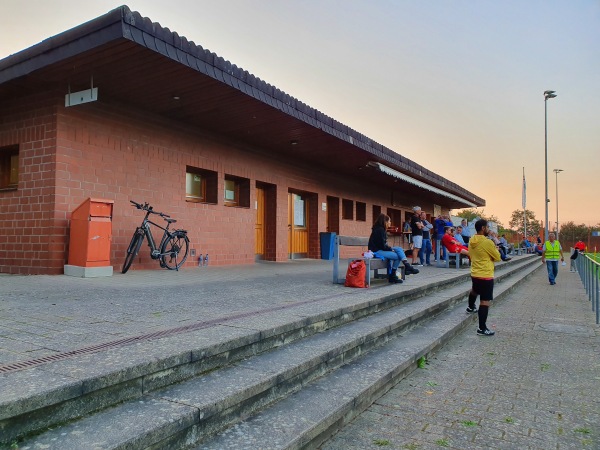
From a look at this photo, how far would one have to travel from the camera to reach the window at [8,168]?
28.3 feet

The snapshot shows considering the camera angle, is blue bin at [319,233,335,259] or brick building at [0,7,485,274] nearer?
brick building at [0,7,485,274]

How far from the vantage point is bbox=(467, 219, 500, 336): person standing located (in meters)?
6.11

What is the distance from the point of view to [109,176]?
8.46 m

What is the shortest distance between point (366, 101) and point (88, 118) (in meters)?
11.9

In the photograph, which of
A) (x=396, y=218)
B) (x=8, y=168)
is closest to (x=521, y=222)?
(x=396, y=218)

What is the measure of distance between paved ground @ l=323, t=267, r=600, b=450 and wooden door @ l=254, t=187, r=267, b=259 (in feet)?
26.3

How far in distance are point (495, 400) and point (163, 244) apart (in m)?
7.09

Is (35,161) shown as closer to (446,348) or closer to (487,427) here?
(446,348)

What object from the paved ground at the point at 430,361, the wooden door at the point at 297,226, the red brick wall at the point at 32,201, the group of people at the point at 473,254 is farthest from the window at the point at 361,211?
the red brick wall at the point at 32,201

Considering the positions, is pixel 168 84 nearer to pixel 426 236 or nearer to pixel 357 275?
pixel 357 275

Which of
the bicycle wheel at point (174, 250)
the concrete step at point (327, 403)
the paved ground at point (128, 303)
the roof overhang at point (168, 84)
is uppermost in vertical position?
the roof overhang at point (168, 84)

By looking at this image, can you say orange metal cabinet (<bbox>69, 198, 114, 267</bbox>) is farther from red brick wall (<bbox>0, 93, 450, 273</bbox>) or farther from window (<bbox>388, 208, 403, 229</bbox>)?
window (<bbox>388, 208, 403, 229</bbox>)

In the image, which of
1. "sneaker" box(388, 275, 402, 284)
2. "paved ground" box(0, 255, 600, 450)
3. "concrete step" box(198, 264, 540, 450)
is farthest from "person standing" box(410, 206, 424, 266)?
"concrete step" box(198, 264, 540, 450)

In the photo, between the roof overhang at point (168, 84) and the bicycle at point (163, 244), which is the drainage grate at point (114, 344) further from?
the bicycle at point (163, 244)
